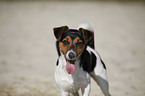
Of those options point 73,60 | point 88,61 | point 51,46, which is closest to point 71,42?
point 73,60

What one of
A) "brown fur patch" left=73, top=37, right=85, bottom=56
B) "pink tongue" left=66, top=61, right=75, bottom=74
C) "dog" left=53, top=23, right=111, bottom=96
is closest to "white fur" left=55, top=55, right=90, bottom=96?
"dog" left=53, top=23, right=111, bottom=96

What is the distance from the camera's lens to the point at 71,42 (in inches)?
130

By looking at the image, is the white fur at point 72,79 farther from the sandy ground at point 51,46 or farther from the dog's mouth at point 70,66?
the sandy ground at point 51,46

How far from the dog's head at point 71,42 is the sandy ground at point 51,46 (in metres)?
2.04

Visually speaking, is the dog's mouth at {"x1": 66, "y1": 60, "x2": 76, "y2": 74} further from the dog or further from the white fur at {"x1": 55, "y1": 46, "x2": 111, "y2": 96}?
the white fur at {"x1": 55, "y1": 46, "x2": 111, "y2": 96}

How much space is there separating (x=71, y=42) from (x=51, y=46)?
301 inches

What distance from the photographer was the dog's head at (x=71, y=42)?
325 cm

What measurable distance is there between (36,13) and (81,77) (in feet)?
50.2

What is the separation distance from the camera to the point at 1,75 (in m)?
6.96

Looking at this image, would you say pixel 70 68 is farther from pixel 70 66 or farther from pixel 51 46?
pixel 51 46

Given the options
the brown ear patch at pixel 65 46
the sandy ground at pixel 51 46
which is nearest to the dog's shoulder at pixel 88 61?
the brown ear patch at pixel 65 46

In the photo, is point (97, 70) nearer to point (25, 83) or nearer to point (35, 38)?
point (25, 83)

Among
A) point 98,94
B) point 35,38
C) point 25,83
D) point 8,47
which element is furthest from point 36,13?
point 98,94

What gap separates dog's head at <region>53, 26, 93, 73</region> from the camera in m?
3.25
